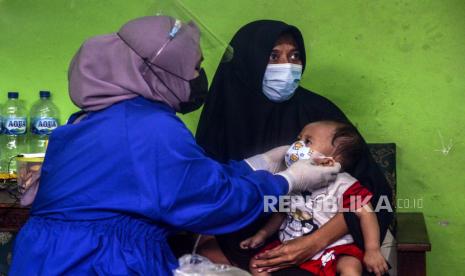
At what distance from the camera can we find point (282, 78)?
2574 mm

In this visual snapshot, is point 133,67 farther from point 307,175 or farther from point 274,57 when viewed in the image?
point 274,57

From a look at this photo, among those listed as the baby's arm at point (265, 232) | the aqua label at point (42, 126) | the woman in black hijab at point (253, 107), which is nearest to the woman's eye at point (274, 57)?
the woman in black hijab at point (253, 107)

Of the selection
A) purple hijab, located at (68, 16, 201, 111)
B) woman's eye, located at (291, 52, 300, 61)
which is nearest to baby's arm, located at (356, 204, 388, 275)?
woman's eye, located at (291, 52, 300, 61)

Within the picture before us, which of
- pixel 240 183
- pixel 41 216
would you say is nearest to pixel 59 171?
pixel 41 216

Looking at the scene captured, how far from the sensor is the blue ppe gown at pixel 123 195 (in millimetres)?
1870

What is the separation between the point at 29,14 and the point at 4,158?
73 centimetres

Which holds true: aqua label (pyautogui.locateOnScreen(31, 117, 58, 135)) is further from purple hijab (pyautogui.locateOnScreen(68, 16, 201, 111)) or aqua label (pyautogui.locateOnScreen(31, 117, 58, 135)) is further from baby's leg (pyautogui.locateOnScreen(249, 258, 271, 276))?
baby's leg (pyautogui.locateOnScreen(249, 258, 271, 276))

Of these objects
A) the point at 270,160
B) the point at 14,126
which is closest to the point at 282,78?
the point at 270,160

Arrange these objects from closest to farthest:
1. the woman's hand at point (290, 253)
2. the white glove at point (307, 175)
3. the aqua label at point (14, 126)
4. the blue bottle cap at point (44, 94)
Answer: the white glove at point (307, 175)
the woman's hand at point (290, 253)
the aqua label at point (14, 126)
the blue bottle cap at point (44, 94)

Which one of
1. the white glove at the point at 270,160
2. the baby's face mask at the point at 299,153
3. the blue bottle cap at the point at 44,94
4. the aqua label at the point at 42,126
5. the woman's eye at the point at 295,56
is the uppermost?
the woman's eye at the point at 295,56

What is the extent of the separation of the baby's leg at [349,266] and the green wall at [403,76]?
841 mm

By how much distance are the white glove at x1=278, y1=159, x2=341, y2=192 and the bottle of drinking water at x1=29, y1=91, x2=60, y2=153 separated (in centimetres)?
145

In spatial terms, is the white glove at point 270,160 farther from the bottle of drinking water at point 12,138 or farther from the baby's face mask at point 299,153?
the bottle of drinking water at point 12,138

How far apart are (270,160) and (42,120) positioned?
128 centimetres
